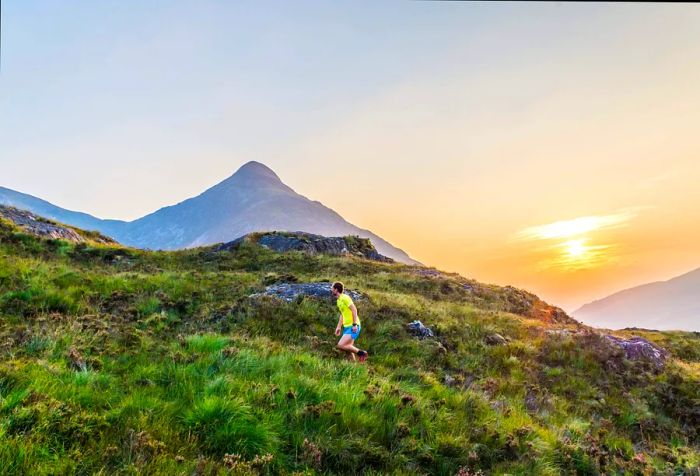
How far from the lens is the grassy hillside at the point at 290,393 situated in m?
5.39

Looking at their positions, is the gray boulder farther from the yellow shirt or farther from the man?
the yellow shirt

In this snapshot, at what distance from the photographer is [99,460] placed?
490 centimetres

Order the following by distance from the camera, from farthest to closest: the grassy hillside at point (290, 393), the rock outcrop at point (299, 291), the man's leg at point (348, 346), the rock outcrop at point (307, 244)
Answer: the rock outcrop at point (307, 244)
the rock outcrop at point (299, 291)
the man's leg at point (348, 346)
the grassy hillside at point (290, 393)

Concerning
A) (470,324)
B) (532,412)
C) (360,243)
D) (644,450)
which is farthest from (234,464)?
(360,243)

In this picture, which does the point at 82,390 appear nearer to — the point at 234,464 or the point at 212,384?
the point at 212,384

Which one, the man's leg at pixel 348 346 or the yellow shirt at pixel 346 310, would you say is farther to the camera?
the yellow shirt at pixel 346 310

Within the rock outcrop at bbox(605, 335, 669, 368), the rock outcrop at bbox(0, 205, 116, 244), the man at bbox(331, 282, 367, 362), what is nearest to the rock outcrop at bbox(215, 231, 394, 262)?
the rock outcrop at bbox(0, 205, 116, 244)

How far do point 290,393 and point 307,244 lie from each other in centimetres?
3391

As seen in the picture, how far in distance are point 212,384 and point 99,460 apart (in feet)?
6.46

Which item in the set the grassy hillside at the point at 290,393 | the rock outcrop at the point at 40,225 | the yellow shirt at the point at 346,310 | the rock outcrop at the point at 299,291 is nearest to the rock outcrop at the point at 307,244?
the rock outcrop at the point at 40,225

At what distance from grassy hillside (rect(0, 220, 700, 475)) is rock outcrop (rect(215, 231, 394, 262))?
20.9 metres

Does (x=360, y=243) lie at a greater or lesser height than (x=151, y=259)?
greater

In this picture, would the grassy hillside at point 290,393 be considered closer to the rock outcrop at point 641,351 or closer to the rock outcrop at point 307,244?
the rock outcrop at point 641,351

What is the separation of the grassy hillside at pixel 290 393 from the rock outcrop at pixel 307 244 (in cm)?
2094
